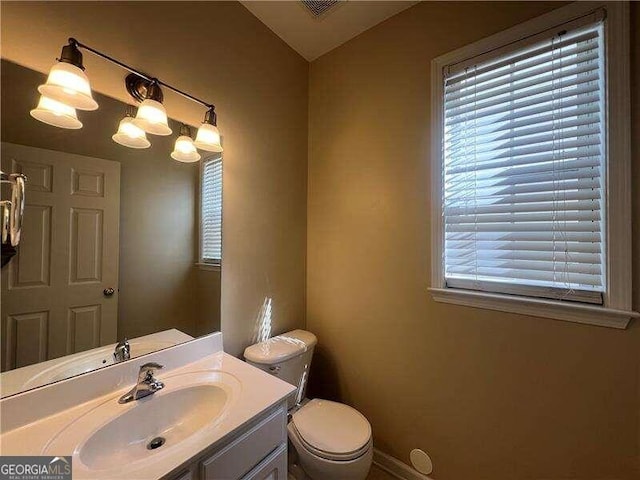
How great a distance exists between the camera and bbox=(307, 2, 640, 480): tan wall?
3.30ft

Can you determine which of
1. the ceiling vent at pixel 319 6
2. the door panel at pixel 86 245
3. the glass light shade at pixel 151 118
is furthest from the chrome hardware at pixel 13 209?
the ceiling vent at pixel 319 6

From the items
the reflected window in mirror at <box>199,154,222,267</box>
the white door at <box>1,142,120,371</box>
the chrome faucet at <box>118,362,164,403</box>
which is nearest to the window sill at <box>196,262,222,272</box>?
the reflected window in mirror at <box>199,154,222,267</box>

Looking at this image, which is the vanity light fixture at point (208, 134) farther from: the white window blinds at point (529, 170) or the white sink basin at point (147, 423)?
the white window blinds at point (529, 170)

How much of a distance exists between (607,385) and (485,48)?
4.80ft

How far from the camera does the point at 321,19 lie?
4.99 feet

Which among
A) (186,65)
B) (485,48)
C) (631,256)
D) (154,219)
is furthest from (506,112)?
(154,219)

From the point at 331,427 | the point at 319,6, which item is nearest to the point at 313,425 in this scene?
the point at 331,427

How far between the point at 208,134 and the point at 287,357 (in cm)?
118

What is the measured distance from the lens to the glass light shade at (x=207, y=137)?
1.17 m

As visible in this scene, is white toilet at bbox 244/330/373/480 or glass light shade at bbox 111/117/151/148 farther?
white toilet at bbox 244/330/373/480

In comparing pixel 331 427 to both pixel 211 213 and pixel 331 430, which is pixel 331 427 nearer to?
pixel 331 430

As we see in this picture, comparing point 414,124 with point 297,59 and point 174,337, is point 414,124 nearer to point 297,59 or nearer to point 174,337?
point 297,59

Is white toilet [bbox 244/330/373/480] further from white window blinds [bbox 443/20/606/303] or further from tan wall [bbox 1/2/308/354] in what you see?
white window blinds [bbox 443/20/606/303]

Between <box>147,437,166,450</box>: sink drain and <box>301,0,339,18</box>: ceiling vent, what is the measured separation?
2082 mm
